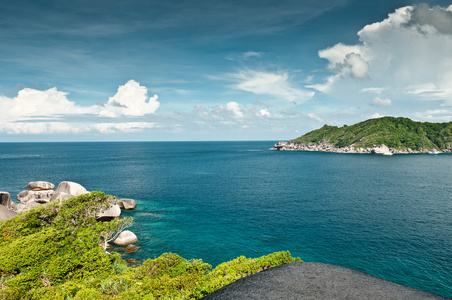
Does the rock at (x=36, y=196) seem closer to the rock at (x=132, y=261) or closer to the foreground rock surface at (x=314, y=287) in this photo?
the rock at (x=132, y=261)

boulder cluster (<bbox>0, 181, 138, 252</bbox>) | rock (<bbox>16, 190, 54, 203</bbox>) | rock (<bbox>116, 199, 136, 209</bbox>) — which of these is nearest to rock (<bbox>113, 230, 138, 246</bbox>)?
boulder cluster (<bbox>0, 181, 138, 252</bbox>)

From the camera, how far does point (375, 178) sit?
350 feet

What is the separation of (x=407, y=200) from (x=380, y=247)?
127ft

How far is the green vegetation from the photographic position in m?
20.5

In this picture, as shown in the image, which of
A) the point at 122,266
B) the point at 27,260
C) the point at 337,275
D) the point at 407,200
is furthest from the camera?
the point at 407,200

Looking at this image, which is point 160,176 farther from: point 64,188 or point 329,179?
point 329,179

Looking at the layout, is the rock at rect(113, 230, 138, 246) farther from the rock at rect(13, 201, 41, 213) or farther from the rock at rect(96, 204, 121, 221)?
the rock at rect(13, 201, 41, 213)

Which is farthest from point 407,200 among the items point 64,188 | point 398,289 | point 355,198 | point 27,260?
point 64,188

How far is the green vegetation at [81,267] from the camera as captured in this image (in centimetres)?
2047

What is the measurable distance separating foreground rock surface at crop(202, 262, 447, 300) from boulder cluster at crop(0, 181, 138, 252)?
3641cm

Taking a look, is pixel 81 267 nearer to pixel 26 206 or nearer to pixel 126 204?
pixel 126 204

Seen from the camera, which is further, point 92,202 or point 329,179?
point 329,179

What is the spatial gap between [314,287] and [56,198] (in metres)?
62.1

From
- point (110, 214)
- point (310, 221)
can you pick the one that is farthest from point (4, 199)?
point (310, 221)
